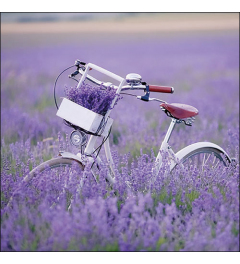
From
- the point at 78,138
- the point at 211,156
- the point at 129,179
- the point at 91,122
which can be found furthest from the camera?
the point at 211,156

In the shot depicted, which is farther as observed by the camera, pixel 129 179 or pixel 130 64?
pixel 130 64

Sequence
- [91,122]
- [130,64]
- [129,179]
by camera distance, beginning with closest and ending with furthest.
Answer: [91,122]
[129,179]
[130,64]

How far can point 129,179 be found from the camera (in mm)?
3357

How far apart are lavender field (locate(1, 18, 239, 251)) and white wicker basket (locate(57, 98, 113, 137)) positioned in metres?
0.36

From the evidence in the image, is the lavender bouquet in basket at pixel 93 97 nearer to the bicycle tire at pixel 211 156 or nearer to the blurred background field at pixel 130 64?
the bicycle tire at pixel 211 156

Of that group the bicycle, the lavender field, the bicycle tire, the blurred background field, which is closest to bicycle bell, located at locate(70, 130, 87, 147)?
the bicycle

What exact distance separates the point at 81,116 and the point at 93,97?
0.16 metres

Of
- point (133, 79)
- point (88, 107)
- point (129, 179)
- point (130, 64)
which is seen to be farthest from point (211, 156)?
point (130, 64)

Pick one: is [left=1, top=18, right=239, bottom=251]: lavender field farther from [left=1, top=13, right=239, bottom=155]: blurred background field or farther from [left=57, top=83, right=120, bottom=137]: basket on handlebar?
[left=57, top=83, right=120, bottom=137]: basket on handlebar

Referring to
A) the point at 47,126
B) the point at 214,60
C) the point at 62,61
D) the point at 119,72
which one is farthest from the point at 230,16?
the point at 47,126

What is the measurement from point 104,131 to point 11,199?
76cm

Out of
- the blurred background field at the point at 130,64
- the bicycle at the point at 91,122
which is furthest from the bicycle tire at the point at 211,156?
the blurred background field at the point at 130,64

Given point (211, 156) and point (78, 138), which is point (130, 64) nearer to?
point (211, 156)

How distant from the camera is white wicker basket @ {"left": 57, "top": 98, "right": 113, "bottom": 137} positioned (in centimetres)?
291
